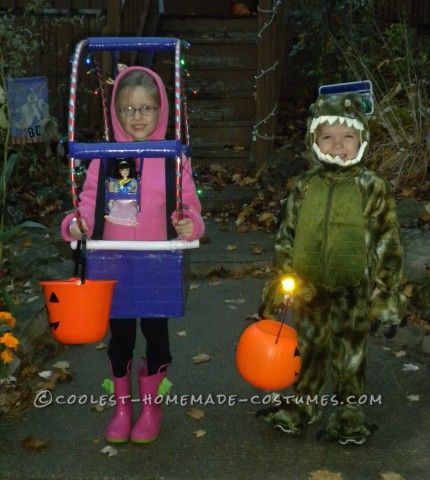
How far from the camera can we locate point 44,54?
→ 956 centimetres

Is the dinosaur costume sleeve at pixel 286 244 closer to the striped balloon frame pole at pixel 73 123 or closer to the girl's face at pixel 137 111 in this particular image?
the girl's face at pixel 137 111

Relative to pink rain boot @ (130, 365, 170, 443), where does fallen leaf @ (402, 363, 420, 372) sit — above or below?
below

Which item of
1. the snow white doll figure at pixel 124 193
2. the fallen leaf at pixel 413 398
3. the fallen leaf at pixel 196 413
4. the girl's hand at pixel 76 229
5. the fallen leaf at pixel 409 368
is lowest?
the fallen leaf at pixel 196 413

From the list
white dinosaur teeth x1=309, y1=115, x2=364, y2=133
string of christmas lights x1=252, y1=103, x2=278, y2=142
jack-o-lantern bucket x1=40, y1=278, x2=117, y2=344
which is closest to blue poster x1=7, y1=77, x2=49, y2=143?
string of christmas lights x1=252, y1=103, x2=278, y2=142

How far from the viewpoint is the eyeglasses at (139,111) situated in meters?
3.30

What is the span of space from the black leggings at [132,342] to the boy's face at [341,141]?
3.81ft

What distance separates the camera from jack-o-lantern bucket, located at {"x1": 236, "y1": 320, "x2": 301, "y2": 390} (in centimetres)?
330

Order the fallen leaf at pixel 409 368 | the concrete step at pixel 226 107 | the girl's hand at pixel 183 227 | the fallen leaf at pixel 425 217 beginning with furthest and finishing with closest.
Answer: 1. the concrete step at pixel 226 107
2. the fallen leaf at pixel 425 217
3. the fallen leaf at pixel 409 368
4. the girl's hand at pixel 183 227

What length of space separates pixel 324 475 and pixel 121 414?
1.06m

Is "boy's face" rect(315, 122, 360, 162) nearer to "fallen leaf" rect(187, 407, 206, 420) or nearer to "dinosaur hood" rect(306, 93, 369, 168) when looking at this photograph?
"dinosaur hood" rect(306, 93, 369, 168)

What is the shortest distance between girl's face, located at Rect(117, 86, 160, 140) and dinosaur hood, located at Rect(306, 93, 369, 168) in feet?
2.52

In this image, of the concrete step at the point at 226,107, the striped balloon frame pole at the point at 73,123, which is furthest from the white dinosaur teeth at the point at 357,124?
the concrete step at the point at 226,107

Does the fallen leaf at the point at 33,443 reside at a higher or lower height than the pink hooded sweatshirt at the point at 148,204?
lower

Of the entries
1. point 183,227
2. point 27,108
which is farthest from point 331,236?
point 27,108
